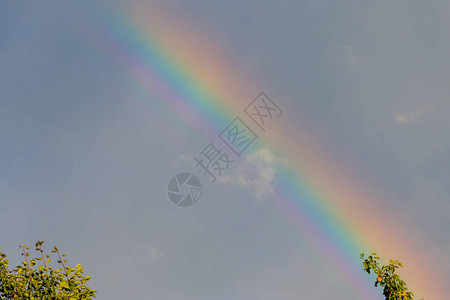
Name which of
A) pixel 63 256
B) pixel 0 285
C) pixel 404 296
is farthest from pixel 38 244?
pixel 404 296

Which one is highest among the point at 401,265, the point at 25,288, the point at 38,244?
the point at 38,244

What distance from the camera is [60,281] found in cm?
1366

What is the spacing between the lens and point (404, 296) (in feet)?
41.2

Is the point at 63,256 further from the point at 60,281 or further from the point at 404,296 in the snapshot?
the point at 404,296

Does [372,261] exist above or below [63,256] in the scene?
below

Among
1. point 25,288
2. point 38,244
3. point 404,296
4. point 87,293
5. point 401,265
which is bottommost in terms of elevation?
point 404,296

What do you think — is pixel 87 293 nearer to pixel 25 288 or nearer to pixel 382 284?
pixel 25 288

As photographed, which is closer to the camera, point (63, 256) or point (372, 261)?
point (372, 261)

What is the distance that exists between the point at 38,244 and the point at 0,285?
1.87 meters

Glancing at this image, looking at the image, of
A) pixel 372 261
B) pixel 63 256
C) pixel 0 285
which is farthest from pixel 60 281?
pixel 372 261

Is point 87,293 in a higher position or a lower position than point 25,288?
lower

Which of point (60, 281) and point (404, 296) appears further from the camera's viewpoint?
point (60, 281)

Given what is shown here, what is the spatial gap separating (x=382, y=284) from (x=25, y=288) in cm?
1172

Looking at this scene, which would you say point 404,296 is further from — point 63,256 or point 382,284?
point 63,256
